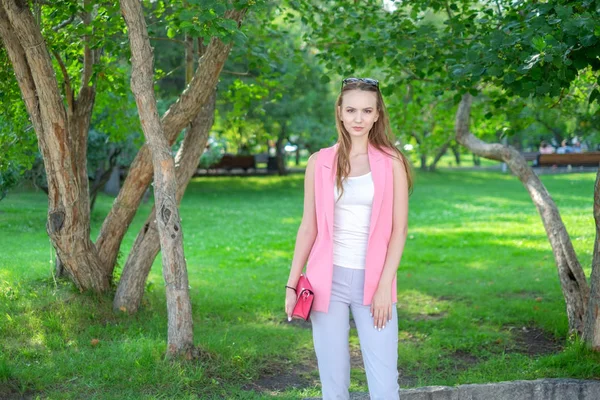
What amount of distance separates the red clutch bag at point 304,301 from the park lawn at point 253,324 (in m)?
1.94

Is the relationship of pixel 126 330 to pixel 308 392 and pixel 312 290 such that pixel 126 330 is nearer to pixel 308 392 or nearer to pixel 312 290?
pixel 308 392

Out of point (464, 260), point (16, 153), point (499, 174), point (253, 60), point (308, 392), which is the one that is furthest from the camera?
point (499, 174)

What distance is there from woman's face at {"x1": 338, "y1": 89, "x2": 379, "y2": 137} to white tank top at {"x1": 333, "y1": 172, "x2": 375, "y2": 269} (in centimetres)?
26

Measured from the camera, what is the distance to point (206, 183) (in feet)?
103

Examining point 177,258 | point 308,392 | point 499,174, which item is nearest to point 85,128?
point 177,258

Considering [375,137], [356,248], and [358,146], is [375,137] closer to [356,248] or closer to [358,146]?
[358,146]

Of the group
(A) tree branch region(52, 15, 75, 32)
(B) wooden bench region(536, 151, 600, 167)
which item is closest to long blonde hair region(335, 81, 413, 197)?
(A) tree branch region(52, 15, 75, 32)

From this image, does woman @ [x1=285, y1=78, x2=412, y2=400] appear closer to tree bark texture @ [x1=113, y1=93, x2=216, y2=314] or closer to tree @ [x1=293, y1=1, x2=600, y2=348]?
tree @ [x1=293, y1=1, x2=600, y2=348]

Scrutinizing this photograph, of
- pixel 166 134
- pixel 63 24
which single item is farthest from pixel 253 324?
pixel 63 24

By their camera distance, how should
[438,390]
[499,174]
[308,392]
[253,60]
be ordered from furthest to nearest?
[499,174] < [253,60] < [308,392] < [438,390]

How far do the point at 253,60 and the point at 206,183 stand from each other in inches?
898

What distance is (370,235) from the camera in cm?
374

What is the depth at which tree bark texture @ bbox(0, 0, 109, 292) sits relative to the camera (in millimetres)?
6445

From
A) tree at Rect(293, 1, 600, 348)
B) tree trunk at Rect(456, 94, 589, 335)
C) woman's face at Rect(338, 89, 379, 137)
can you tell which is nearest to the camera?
woman's face at Rect(338, 89, 379, 137)
